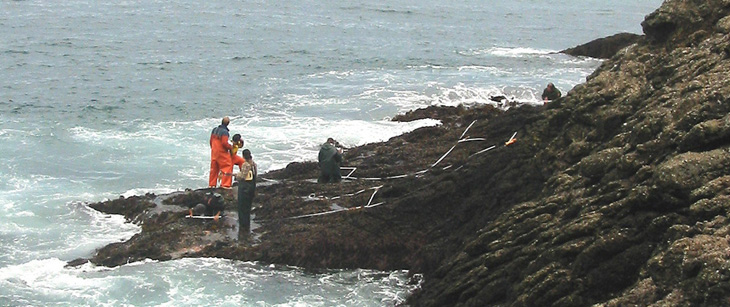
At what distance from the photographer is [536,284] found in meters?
10.9

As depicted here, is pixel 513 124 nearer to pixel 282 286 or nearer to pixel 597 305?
pixel 282 286

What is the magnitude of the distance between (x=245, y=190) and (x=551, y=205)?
19.6 feet

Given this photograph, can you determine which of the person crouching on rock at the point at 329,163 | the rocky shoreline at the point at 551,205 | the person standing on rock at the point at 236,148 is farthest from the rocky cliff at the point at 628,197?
the person standing on rock at the point at 236,148

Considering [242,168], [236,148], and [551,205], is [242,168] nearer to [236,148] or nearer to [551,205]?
[236,148]

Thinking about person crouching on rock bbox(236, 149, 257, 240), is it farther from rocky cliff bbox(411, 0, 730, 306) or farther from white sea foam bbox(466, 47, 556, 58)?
white sea foam bbox(466, 47, 556, 58)

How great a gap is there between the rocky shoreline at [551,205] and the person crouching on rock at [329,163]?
1.15 feet

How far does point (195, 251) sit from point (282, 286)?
196cm

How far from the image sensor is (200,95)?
3281cm

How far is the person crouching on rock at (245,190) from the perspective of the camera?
16.2m

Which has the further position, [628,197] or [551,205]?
[551,205]

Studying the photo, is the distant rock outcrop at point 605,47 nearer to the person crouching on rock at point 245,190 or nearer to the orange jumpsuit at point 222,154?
the orange jumpsuit at point 222,154

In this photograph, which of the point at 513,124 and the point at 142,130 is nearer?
the point at 513,124

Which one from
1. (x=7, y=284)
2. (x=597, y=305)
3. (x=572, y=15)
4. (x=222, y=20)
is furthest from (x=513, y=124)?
(x=572, y=15)

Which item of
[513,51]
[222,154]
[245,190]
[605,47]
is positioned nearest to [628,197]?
[245,190]
